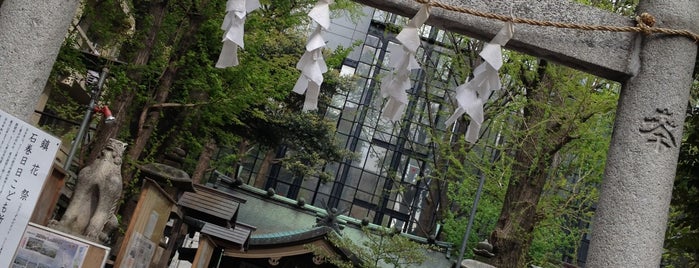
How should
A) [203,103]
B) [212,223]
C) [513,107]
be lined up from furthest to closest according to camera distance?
[513,107] < [203,103] < [212,223]

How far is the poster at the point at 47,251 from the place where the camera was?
5738 mm

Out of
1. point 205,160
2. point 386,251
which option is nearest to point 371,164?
point 205,160

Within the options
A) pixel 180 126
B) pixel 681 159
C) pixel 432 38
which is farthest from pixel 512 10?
pixel 432 38

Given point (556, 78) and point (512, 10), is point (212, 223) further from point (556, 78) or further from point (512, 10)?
point (512, 10)

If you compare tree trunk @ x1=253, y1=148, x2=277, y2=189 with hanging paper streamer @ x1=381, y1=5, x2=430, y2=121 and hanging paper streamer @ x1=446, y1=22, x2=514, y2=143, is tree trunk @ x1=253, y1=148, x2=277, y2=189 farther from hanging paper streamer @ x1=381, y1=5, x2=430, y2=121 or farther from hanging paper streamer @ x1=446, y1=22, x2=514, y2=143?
hanging paper streamer @ x1=446, y1=22, x2=514, y2=143

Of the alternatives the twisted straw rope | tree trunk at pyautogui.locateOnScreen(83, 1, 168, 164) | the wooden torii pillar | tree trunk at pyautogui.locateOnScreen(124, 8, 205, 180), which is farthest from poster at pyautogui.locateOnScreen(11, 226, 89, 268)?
tree trunk at pyautogui.locateOnScreen(124, 8, 205, 180)

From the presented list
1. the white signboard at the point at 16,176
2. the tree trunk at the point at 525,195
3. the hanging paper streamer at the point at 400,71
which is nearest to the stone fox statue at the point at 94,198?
the white signboard at the point at 16,176

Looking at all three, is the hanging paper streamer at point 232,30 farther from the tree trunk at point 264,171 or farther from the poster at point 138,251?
the tree trunk at point 264,171

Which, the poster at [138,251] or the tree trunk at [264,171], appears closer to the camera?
the poster at [138,251]

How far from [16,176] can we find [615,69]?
3.04 m

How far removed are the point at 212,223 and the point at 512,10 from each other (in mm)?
9554

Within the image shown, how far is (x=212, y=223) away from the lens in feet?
40.8

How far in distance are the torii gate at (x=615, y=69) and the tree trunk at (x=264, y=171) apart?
25.5 metres

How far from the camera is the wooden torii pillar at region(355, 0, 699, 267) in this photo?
3.44 meters
